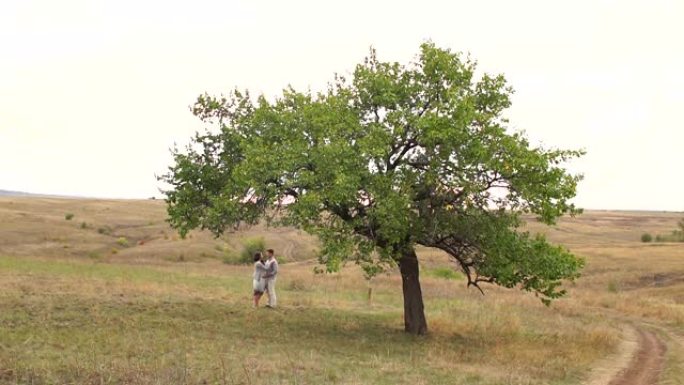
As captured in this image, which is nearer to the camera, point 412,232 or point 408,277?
point 412,232

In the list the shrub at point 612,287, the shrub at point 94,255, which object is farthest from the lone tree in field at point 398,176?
the shrub at point 94,255

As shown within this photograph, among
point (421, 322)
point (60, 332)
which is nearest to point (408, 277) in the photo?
point (421, 322)

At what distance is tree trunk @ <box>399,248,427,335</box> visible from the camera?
2284 centimetres

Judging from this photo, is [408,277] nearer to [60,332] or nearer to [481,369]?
[481,369]

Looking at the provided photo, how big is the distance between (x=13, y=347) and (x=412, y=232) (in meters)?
12.1

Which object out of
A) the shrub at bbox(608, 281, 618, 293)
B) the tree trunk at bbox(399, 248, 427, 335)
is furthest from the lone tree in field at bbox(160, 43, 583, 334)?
the shrub at bbox(608, 281, 618, 293)

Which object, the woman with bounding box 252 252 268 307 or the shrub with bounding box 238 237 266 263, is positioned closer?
the woman with bounding box 252 252 268 307

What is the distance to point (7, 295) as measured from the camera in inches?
931

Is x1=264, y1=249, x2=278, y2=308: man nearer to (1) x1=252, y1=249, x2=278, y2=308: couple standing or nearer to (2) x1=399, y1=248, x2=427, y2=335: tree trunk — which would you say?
(1) x1=252, y1=249, x2=278, y2=308: couple standing

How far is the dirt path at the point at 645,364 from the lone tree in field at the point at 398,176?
334cm

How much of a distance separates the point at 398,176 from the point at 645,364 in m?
11.0

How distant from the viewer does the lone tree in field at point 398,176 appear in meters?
19.0

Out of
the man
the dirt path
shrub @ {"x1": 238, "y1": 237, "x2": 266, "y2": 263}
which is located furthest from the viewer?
shrub @ {"x1": 238, "y1": 237, "x2": 266, "y2": 263}

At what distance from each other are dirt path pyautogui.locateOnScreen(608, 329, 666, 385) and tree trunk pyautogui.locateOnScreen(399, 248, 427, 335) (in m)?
7.19
